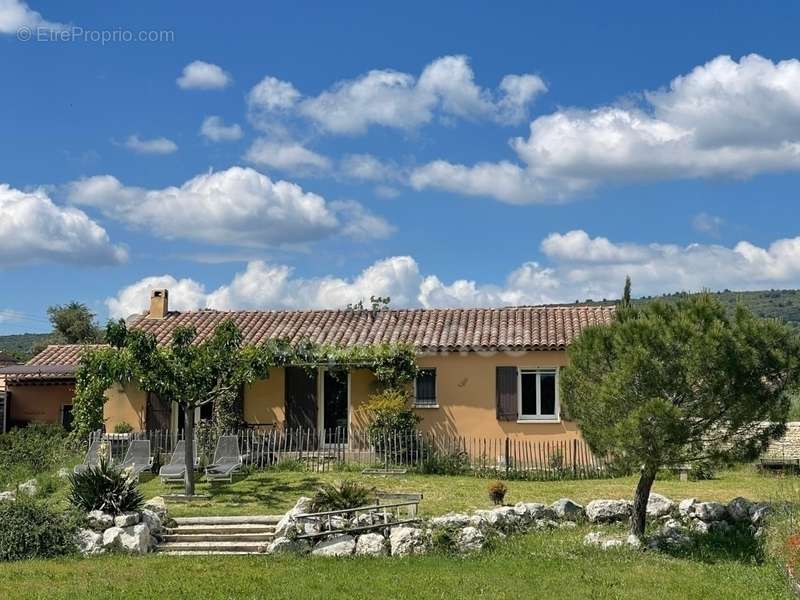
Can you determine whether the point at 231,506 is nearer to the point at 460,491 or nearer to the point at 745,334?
the point at 460,491

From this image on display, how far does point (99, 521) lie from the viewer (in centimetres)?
1375

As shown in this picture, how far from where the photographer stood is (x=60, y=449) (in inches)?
861

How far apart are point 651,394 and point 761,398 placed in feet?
5.05

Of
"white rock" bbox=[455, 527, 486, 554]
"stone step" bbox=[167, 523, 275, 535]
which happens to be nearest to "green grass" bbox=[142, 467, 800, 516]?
"stone step" bbox=[167, 523, 275, 535]

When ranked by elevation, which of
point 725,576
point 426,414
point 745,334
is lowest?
point 725,576

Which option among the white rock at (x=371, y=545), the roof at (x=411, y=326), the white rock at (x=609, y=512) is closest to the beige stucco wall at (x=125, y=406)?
the roof at (x=411, y=326)

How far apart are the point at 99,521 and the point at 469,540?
19.0 feet

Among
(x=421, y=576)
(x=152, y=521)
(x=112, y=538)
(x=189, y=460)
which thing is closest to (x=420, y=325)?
(x=189, y=460)

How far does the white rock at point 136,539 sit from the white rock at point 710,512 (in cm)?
873

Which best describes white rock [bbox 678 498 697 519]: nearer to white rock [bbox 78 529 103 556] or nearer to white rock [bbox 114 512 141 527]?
white rock [bbox 114 512 141 527]

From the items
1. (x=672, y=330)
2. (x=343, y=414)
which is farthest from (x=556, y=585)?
(x=343, y=414)

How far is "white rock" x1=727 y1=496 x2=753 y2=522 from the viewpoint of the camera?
1409 centimetres

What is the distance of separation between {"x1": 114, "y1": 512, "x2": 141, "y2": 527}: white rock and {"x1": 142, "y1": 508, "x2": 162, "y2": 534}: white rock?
0.44 feet

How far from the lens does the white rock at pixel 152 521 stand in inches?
548
